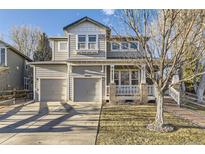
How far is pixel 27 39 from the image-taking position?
27.6m

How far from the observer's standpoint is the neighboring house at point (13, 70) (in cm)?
1873

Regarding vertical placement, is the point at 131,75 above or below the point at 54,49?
below

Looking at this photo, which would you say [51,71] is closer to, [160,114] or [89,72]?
[89,72]

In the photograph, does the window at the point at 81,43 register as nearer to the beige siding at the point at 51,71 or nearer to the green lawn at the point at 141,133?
the beige siding at the point at 51,71

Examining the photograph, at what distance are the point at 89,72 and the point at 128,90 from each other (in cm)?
334

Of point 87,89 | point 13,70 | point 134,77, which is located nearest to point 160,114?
point 87,89

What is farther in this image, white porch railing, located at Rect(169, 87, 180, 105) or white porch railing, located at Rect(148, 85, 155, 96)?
white porch railing, located at Rect(148, 85, 155, 96)

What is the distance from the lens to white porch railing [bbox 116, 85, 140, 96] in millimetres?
16880

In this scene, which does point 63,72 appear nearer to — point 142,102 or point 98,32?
point 98,32

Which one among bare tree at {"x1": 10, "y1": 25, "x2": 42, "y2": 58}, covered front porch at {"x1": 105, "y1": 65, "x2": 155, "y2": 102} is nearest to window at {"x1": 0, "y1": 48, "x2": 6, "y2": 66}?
bare tree at {"x1": 10, "y1": 25, "x2": 42, "y2": 58}

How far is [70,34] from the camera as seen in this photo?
1788 centimetres

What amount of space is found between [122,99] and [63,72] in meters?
5.35

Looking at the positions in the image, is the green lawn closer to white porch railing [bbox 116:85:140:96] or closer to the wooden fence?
white porch railing [bbox 116:85:140:96]

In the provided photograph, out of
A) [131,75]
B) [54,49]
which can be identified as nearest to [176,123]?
[131,75]
